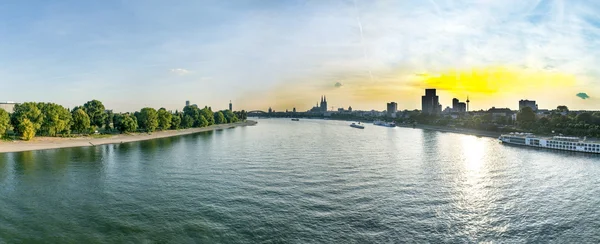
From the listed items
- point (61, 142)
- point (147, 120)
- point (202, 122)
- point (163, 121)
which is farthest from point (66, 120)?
point (202, 122)

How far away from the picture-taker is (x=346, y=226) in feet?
94.3

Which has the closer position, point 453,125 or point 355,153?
point 355,153

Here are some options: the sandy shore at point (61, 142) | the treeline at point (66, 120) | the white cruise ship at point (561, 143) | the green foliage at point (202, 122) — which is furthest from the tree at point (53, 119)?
the white cruise ship at point (561, 143)

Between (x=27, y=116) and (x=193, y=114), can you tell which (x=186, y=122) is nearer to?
(x=193, y=114)

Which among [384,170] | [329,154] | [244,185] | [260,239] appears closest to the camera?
[260,239]

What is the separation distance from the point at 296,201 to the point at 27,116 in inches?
3425

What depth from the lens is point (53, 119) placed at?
89812 millimetres

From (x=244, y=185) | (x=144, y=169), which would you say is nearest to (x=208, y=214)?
(x=244, y=185)

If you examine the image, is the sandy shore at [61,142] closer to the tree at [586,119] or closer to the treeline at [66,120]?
the treeline at [66,120]

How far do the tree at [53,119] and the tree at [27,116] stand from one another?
1.77 metres

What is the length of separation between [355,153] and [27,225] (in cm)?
5737

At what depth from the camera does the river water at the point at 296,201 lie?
27589mm

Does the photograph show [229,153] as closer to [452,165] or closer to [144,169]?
[144,169]

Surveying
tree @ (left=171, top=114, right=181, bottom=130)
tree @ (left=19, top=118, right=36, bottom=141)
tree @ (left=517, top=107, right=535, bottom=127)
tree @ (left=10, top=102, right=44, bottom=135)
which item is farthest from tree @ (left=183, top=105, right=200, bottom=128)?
tree @ (left=517, top=107, right=535, bottom=127)
